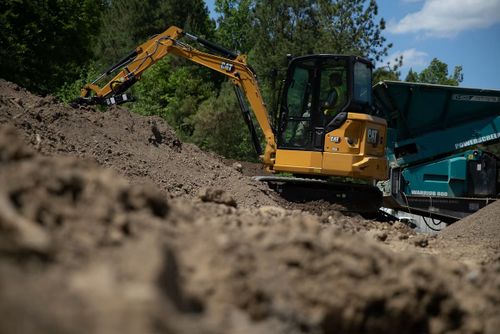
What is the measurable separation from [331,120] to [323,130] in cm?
23

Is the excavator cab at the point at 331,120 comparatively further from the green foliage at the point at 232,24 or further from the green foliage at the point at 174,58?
the green foliage at the point at 232,24

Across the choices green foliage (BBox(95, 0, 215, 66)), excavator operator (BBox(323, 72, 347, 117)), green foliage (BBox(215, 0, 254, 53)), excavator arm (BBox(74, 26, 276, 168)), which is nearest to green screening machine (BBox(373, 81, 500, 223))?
excavator operator (BBox(323, 72, 347, 117))

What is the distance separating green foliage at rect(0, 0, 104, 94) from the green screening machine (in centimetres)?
1023

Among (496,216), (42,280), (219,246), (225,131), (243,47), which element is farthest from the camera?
(243,47)

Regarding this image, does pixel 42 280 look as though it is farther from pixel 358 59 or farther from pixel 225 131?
pixel 225 131

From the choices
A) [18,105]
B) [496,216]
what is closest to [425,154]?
[496,216]

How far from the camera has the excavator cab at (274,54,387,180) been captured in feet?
40.6

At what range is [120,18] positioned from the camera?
3459 cm

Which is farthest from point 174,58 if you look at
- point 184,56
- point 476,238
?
point 476,238

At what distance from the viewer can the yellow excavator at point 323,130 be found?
12.4 m

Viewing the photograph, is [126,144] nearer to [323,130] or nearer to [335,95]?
[323,130]

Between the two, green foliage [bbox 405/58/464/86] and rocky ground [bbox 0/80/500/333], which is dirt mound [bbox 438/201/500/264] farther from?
green foliage [bbox 405/58/464/86]

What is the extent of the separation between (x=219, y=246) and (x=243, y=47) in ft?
126

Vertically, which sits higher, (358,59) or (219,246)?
(358,59)
